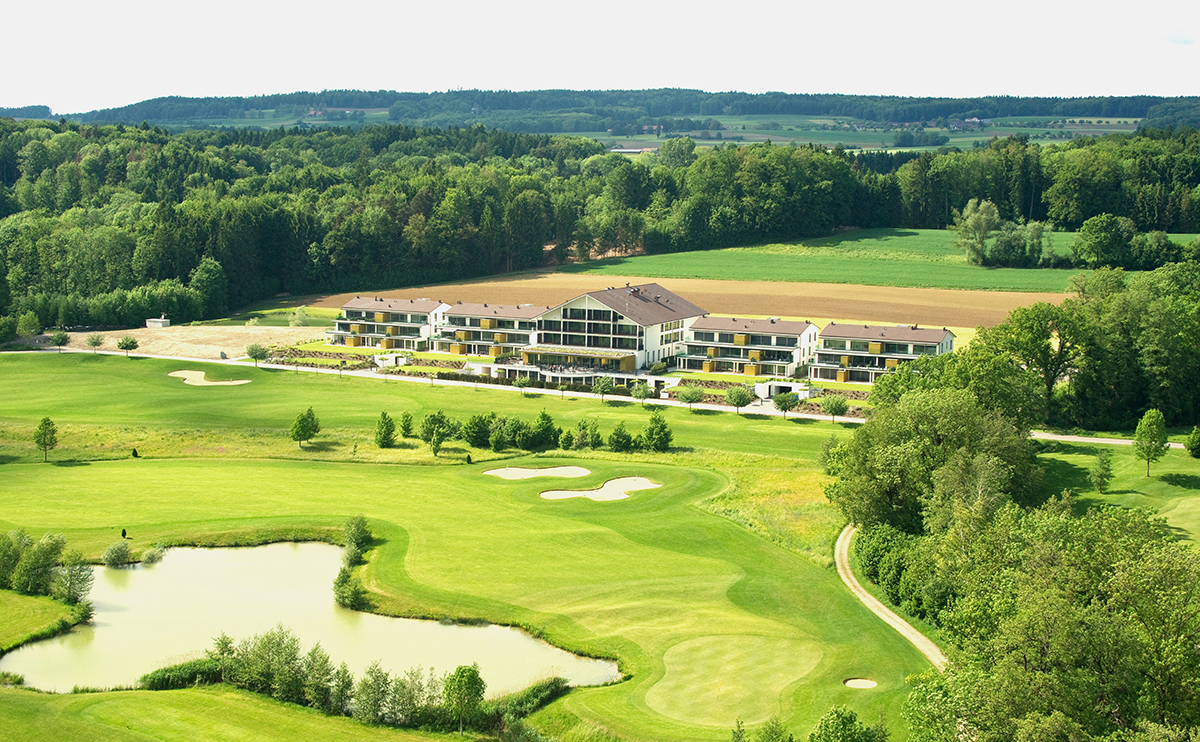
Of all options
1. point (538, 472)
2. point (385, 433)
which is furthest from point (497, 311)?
point (538, 472)

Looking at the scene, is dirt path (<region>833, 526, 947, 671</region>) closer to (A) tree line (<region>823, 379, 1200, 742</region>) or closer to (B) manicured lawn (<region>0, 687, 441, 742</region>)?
(A) tree line (<region>823, 379, 1200, 742</region>)

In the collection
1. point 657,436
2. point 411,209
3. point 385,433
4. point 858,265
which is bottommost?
point 657,436

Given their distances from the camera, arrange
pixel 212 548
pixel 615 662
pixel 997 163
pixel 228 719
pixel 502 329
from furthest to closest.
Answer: pixel 997 163
pixel 502 329
pixel 212 548
pixel 615 662
pixel 228 719

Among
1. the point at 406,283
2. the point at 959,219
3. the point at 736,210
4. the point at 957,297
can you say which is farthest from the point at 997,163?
the point at 406,283

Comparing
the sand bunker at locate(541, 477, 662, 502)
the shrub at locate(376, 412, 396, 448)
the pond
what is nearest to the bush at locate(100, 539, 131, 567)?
the pond

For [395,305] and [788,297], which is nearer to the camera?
[395,305]

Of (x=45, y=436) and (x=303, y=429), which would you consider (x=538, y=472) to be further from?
(x=45, y=436)

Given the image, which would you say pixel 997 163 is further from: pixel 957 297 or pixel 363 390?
pixel 363 390
